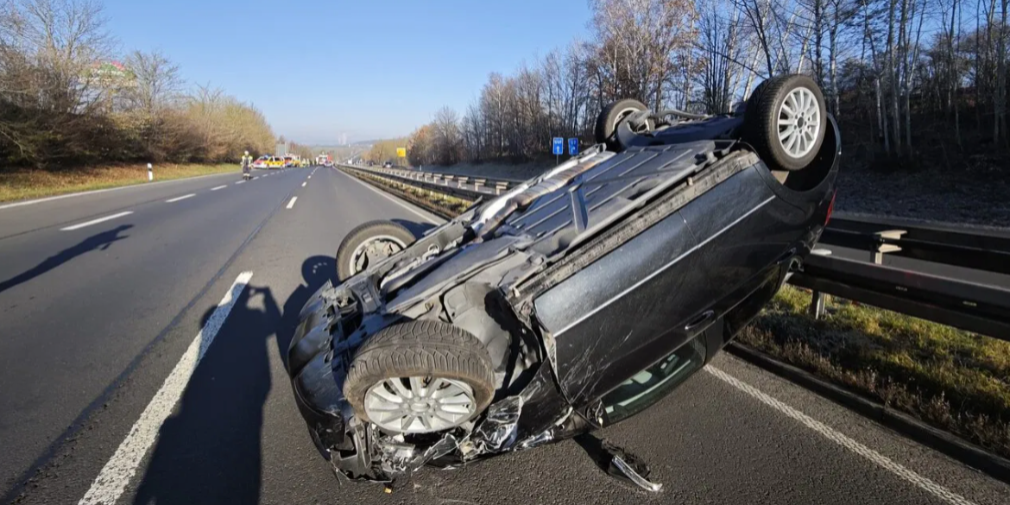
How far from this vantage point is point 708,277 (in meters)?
2.75

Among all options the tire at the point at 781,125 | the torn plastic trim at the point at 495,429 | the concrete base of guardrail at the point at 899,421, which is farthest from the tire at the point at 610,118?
the torn plastic trim at the point at 495,429

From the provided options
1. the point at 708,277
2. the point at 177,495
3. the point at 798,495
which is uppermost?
the point at 708,277

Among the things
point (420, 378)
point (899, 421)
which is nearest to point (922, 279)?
point (899, 421)

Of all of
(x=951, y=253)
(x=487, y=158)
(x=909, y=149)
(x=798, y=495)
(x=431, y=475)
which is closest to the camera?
(x=798, y=495)

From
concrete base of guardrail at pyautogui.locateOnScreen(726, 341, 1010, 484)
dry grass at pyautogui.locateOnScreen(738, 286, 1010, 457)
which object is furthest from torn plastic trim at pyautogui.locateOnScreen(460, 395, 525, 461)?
dry grass at pyautogui.locateOnScreen(738, 286, 1010, 457)

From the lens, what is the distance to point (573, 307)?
2447 mm

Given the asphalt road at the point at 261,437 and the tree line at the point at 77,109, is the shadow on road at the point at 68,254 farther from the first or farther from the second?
the tree line at the point at 77,109

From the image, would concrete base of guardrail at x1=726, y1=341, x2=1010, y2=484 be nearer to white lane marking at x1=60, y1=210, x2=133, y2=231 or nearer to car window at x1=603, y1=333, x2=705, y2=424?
car window at x1=603, y1=333, x2=705, y2=424

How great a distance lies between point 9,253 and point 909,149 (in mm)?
25021

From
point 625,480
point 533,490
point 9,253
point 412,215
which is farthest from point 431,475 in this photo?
point 412,215

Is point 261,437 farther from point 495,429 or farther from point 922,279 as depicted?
point 922,279

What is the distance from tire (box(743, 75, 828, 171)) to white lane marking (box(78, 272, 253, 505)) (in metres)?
3.70

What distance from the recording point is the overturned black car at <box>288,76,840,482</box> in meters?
2.38

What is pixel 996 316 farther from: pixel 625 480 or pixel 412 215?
pixel 412 215
